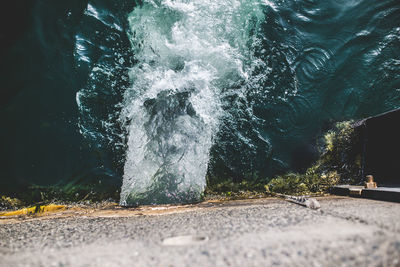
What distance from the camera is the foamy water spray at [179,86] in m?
3.72

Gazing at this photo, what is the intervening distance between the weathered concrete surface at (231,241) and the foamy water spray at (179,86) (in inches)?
59.6

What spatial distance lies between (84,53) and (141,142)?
2336 mm

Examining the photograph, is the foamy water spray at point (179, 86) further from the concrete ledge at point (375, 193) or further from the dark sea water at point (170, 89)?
the concrete ledge at point (375, 193)

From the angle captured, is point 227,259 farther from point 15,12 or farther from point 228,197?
point 15,12

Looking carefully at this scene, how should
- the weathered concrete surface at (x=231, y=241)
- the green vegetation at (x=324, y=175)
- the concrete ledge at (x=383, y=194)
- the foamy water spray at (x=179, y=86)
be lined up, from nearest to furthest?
the weathered concrete surface at (x=231, y=241)
the concrete ledge at (x=383, y=194)
the foamy water spray at (x=179, y=86)
the green vegetation at (x=324, y=175)

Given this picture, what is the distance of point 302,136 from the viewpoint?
4539mm

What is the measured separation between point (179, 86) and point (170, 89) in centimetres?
19

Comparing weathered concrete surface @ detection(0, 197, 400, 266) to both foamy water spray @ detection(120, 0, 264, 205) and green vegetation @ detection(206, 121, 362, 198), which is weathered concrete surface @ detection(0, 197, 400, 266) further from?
green vegetation @ detection(206, 121, 362, 198)

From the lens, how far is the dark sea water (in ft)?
13.3

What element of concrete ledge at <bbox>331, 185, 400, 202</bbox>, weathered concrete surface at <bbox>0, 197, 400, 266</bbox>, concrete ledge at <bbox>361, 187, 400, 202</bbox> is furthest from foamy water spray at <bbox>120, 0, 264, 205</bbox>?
concrete ledge at <bbox>361, 187, 400, 202</bbox>

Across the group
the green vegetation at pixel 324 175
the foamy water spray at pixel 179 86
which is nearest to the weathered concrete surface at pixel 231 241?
the foamy water spray at pixel 179 86

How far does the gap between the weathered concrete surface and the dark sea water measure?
1.77 metres

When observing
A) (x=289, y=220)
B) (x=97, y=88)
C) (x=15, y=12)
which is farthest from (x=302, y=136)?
(x=15, y=12)

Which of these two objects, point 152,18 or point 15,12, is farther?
point 152,18
